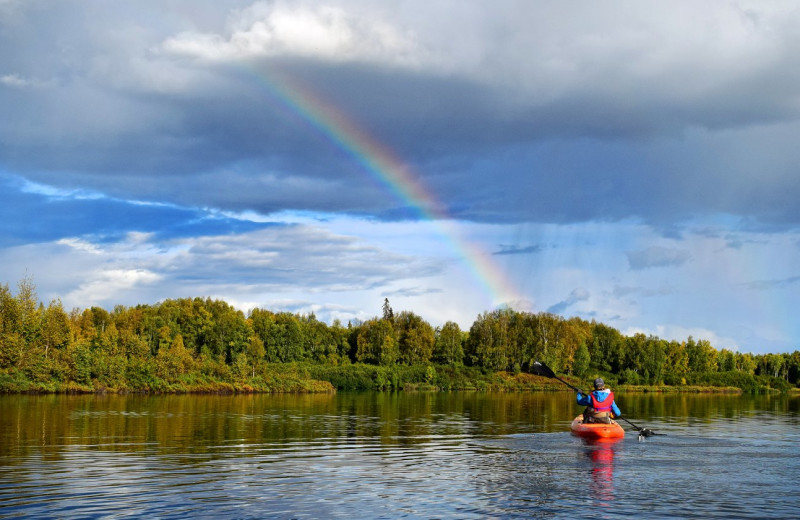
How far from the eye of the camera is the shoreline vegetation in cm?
9812

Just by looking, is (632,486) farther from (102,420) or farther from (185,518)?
(102,420)

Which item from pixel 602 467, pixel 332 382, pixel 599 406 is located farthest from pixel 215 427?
pixel 332 382

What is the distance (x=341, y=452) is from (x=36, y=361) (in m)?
73.9

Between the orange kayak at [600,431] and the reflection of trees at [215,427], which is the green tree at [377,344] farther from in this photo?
the orange kayak at [600,431]

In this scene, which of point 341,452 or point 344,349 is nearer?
point 341,452

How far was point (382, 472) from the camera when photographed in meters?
26.0

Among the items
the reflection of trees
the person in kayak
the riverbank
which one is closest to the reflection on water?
the person in kayak

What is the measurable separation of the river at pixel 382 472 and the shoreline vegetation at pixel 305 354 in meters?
57.1

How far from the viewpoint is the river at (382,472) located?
19562 mm

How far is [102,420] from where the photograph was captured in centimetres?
4769

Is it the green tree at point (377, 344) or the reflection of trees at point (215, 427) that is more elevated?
the green tree at point (377, 344)

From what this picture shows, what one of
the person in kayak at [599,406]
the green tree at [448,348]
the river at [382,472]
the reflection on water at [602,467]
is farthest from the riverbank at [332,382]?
the reflection on water at [602,467]

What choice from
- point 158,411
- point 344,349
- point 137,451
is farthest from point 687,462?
point 344,349

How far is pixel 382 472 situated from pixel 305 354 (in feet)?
455
